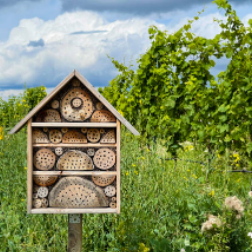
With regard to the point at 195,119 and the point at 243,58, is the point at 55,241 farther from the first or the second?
the point at 243,58

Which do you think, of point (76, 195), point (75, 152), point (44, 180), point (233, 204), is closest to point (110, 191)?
point (76, 195)

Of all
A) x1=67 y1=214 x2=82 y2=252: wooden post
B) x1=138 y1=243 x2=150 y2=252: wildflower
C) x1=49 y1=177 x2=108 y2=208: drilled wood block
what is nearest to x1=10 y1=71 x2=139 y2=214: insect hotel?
x1=49 y1=177 x2=108 y2=208: drilled wood block

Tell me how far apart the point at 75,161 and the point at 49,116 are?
0.36 meters

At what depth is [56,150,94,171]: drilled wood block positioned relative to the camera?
2.71 metres

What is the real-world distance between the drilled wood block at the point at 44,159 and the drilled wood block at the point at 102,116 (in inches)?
15.0

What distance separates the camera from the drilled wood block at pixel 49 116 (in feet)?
8.89

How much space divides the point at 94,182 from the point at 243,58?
3.16 metres

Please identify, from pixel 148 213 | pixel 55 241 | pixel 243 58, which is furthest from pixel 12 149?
pixel 243 58

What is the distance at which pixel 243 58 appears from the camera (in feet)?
16.6

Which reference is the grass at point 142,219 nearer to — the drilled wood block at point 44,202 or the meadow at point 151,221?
the meadow at point 151,221

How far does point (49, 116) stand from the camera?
2719 mm

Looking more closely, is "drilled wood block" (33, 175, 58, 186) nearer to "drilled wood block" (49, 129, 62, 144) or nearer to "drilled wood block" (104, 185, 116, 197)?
"drilled wood block" (49, 129, 62, 144)

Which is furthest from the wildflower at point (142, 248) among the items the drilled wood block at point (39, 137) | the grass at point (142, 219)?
the drilled wood block at point (39, 137)

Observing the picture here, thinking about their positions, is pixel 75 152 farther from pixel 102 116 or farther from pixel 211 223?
pixel 211 223
